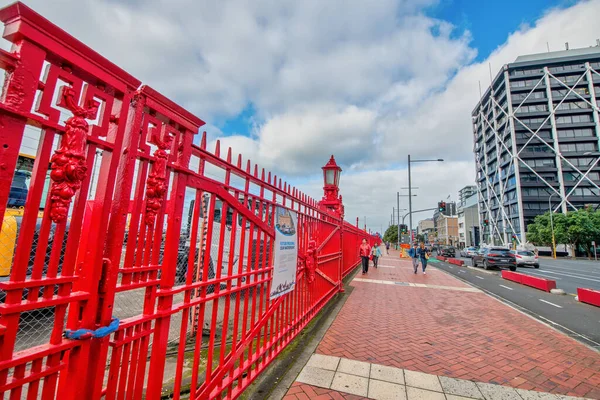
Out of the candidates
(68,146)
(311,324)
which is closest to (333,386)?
(311,324)

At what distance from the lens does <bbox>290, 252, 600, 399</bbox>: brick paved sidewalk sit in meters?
3.28

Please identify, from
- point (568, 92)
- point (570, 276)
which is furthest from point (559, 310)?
point (568, 92)

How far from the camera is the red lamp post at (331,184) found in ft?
23.0

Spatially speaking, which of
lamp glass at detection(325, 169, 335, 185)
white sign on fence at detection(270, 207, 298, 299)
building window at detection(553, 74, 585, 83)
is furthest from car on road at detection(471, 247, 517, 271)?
building window at detection(553, 74, 585, 83)

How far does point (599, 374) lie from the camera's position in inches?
132

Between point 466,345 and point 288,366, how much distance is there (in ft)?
9.36

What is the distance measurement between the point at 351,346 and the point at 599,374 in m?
3.01

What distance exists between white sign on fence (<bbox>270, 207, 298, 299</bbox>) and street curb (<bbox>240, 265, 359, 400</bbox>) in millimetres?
855

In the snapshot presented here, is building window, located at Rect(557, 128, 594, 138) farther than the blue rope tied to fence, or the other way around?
building window, located at Rect(557, 128, 594, 138)

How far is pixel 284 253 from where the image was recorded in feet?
10.8

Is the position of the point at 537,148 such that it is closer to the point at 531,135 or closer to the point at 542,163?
the point at 531,135

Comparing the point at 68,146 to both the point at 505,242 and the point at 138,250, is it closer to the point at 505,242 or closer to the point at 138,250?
the point at 138,250

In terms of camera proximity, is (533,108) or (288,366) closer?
(288,366)

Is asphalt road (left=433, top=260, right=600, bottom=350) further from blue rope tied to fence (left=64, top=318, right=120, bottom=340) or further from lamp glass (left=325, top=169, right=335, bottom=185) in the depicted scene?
blue rope tied to fence (left=64, top=318, right=120, bottom=340)
